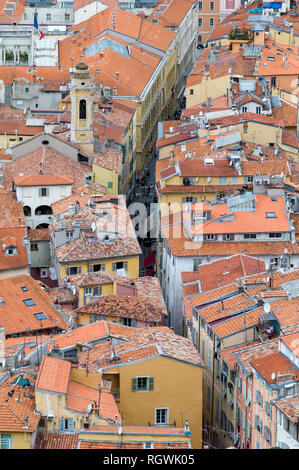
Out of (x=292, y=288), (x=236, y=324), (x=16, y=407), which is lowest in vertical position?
(x=16, y=407)

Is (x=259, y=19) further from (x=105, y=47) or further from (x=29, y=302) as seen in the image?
(x=29, y=302)

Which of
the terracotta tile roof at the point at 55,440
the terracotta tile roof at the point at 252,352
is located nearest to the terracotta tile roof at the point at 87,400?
the terracotta tile roof at the point at 55,440

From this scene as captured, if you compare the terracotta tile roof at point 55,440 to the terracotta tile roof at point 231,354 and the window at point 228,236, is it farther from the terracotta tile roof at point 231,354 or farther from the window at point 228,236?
the window at point 228,236

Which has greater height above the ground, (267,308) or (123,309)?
(123,309)

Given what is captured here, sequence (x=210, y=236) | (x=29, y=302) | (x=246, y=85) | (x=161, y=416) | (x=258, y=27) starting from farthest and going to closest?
(x=258, y=27), (x=246, y=85), (x=210, y=236), (x=29, y=302), (x=161, y=416)

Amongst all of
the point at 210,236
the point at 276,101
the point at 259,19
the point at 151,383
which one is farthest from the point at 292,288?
the point at 259,19

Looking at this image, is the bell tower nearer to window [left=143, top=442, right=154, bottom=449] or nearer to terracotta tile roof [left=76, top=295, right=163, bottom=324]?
terracotta tile roof [left=76, top=295, right=163, bottom=324]

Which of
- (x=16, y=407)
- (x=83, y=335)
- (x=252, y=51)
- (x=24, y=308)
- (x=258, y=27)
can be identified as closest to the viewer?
(x=16, y=407)
